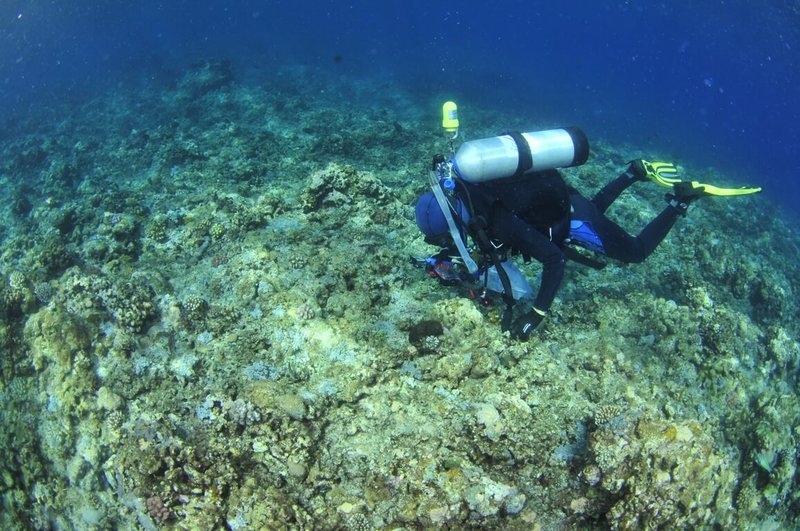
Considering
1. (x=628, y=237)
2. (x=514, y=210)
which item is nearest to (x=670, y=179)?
(x=628, y=237)

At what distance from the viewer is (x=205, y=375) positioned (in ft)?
16.1

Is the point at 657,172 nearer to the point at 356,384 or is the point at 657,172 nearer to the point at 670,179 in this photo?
the point at 670,179

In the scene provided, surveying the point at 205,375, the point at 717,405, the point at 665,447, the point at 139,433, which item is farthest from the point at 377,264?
the point at 717,405

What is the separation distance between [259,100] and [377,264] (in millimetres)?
15105

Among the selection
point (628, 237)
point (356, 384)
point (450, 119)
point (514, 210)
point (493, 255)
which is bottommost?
point (628, 237)

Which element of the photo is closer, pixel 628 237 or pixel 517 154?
pixel 517 154

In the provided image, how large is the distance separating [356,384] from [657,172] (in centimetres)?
502

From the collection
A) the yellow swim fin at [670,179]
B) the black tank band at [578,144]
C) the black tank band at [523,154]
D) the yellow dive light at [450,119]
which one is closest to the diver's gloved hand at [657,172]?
the yellow swim fin at [670,179]

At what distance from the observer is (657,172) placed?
599 cm

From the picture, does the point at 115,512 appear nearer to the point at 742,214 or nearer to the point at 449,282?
the point at 449,282

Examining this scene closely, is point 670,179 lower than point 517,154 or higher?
lower

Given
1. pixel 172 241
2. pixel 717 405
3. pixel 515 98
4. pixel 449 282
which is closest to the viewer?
pixel 717 405

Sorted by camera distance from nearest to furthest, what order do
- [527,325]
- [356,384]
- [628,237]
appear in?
[356,384] < [527,325] < [628,237]

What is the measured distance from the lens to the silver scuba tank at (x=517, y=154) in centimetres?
448
